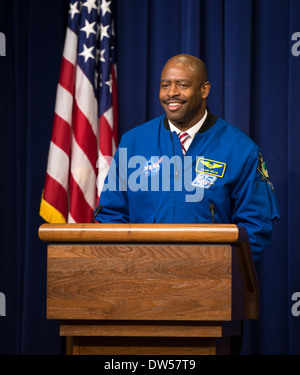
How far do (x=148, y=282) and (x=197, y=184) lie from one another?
884 millimetres

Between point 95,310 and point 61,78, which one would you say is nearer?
point 95,310

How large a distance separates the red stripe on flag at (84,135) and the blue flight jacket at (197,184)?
82 centimetres

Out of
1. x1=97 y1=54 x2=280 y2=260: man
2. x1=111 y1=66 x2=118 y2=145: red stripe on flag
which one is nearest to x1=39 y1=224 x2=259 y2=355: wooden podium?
x1=97 y1=54 x2=280 y2=260: man

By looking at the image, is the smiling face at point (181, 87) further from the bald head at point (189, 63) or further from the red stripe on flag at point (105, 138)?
the red stripe on flag at point (105, 138)

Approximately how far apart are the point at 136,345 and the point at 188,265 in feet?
0.93

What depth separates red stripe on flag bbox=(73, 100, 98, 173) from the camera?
10.7 feet

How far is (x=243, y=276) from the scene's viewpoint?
162 cm

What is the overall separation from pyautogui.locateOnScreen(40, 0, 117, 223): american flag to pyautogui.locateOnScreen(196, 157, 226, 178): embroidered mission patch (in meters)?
1.00

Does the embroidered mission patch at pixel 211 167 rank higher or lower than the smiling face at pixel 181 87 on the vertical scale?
lower

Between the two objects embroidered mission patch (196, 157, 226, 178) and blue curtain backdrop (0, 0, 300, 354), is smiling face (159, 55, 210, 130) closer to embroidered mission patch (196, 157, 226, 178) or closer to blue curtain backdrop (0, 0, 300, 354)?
embroidered mission patch (196, 157, 226, 178)

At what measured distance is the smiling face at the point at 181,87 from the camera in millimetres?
2406

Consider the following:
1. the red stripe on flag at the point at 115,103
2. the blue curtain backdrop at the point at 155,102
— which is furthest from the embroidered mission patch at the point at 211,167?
the red stripe on flag at the point at 115,103

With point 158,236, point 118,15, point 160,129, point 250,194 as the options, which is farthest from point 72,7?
point 158,236
